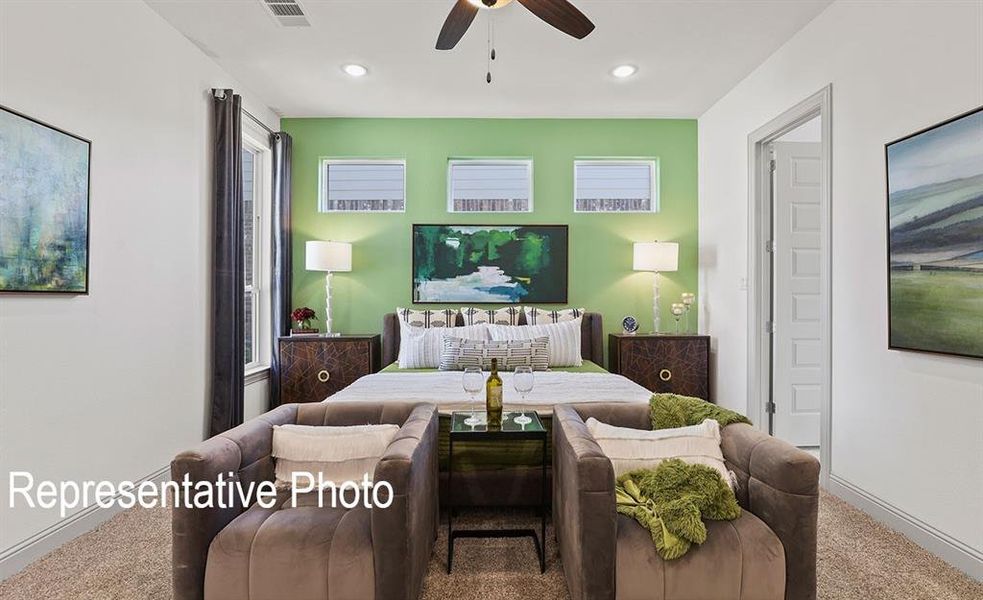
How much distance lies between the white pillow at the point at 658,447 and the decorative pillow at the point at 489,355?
1.77 m

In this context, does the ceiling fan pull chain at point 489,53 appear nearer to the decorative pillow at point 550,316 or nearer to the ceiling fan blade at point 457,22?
the ceiling fan blade at point 457,22

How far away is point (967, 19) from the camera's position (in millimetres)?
2277

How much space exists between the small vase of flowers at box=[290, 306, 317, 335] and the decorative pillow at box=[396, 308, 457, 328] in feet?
2.62

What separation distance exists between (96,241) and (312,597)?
2180mm

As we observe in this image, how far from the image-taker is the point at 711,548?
172 cm

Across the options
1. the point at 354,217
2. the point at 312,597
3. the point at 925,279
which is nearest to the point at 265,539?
the point at 312,597

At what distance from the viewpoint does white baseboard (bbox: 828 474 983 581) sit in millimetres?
2240

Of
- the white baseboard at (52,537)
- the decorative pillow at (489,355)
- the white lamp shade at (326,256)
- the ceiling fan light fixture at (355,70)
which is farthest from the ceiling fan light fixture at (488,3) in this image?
the white baseboard at (52,537)

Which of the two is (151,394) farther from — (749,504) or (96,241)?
(749,504)

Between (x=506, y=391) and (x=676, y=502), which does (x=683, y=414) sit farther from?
(x=506, y=391)

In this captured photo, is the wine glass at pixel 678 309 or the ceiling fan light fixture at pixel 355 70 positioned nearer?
the ceiling fan light fixture at pixel 355 70

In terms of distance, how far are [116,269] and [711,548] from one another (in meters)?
3.12

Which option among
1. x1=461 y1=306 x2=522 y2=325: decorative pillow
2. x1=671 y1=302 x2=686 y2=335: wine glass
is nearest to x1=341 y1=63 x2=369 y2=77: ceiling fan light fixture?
x1=461 y1=306 x2=522 y2=325: decorative pillow

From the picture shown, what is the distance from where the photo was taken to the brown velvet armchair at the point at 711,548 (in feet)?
5.56
